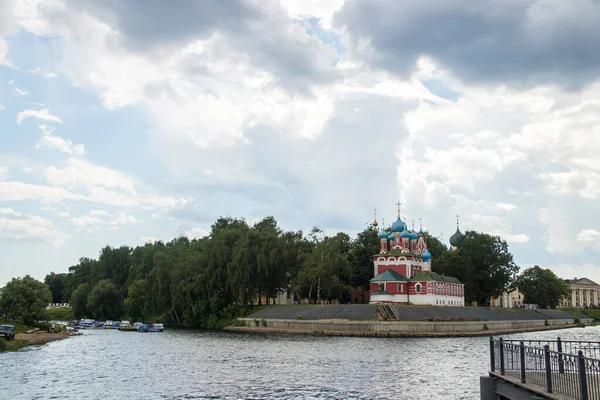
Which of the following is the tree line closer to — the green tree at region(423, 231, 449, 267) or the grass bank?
the green tree at region(423, 231, 449, 267)

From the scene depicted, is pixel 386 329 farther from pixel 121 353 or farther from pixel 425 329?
pixel 121 353

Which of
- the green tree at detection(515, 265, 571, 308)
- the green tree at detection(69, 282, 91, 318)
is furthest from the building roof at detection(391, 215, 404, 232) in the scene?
the green tree at detection(69, 282, 91, 318)

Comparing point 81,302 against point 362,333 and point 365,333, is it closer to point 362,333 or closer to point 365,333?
point 362,333

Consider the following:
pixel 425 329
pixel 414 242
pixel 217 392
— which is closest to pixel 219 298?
pixel 425 329

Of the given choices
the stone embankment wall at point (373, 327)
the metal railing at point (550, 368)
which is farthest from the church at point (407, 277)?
the metal railing at point (550, 368)

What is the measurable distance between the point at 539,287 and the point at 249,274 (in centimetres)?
Answer: 9622

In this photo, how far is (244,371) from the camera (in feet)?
152

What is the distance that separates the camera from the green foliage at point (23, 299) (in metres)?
80.9

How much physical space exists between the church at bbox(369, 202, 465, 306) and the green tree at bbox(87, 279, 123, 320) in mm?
58896

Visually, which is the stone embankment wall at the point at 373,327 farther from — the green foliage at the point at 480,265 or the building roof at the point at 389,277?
the green foliage at the point at 480,265

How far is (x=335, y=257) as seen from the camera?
4530 inches

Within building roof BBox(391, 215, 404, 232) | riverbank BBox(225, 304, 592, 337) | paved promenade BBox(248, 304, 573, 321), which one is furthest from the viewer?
building roof BBox(391, 215, 404, 232)

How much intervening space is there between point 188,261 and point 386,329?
4437 cm

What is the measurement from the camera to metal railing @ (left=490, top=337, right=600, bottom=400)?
17.3m
